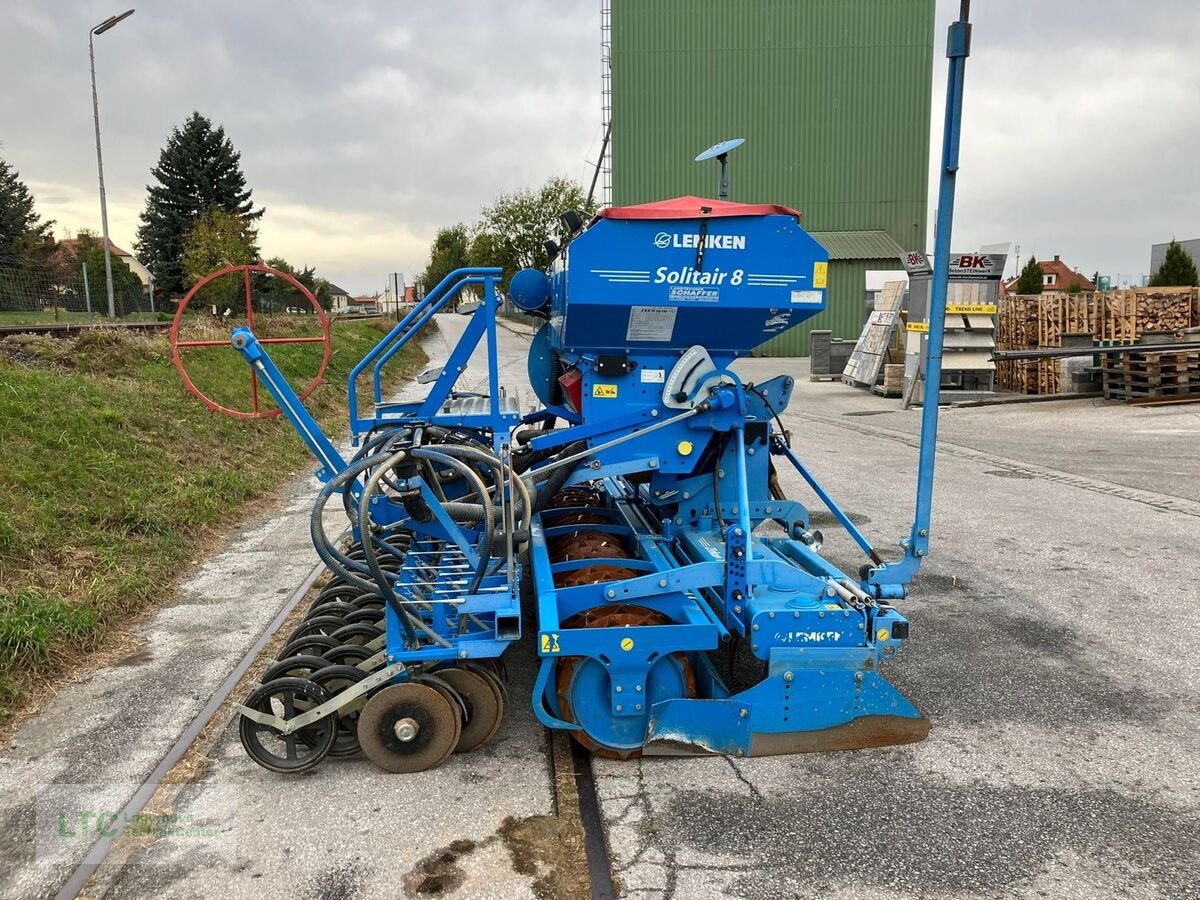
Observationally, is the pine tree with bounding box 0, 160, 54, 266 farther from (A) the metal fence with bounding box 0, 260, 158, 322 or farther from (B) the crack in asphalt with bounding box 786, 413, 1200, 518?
(B) the crack in asphalt with bounding box 786, 413, 1200, 518

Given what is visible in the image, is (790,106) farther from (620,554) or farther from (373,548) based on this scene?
(373,548)

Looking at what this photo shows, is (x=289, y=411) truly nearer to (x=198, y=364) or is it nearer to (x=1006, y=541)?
(x=1006, y=541)

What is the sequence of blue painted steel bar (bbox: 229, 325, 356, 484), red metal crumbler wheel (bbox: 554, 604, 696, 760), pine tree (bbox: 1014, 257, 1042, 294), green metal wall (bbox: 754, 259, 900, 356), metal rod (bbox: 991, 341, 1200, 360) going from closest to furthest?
1. red metal crumbler wheel (bbox: 554, 604, 696, 760)
2. blue painted steel bar (bbox: 229, 325, 356, 484)
3. metal rod (bbox: 991, 341, 1200, 360)
4. green metal wall (bbox: 754, 259, 900, 356)
5. pine tree (bbox: 1014, 257, 1042, 294)

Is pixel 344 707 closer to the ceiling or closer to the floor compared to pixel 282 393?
closer to the floor

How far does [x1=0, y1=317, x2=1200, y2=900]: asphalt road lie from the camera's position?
10.1 ft

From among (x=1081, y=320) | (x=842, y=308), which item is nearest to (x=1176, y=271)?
(x=842, y=308)

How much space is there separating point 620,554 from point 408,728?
5.70 ft

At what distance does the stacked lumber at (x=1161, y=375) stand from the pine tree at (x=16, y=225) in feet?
143

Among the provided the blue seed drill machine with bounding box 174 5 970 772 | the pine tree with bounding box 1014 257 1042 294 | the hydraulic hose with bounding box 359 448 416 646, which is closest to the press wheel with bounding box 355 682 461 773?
the blue seed drill machine with bounding box 174 5 970 772

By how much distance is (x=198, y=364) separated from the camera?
13.4m

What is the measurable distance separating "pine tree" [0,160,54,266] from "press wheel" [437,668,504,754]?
146 feet

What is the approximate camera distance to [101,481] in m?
7.01

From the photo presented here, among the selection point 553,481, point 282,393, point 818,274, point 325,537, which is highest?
point 818,274

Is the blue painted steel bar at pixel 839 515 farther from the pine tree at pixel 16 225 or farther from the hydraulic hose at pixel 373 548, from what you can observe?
the pine tree at pixel 16 225
